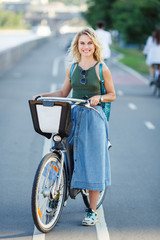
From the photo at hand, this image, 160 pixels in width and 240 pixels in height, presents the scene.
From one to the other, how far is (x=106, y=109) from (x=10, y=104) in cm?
848

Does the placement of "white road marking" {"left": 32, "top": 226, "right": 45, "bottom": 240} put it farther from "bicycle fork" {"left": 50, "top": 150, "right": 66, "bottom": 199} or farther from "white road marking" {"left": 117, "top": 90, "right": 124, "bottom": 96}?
"white road marking" {"left": 117, "top": 90, "right": 124, "bottom": 96}

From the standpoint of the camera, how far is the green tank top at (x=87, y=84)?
4891mm

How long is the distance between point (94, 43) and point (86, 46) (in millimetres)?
76

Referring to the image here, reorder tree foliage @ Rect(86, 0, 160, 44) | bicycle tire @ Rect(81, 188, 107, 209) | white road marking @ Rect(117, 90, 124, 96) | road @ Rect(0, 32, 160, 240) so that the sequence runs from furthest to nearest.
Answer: tree foliage @ Rect(86, 0, 160, 44) < white road marking @ Rect(117, 90, 124, 96) < bicycle tire @ Rect(81, 188, 107, 209) < road @ Rect(0, 32, 160, 240)

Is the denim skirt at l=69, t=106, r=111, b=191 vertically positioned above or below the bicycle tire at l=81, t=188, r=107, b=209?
above

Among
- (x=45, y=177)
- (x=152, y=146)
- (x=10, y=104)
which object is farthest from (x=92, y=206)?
(x=10, y=104)

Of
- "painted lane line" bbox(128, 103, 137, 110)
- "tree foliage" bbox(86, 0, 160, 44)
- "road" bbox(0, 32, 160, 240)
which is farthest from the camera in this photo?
"tree foliage" bbox(86, 0, 160, 44)

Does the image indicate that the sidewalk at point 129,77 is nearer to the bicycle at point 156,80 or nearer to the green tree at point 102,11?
the bicycle at point 156,80

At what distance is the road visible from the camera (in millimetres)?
5023

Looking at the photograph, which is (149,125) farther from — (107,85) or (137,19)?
(137,19)

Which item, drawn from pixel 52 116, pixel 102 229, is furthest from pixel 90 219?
pixel 52 116

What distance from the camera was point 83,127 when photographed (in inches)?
191

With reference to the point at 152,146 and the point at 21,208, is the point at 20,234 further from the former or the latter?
the point at 152,146

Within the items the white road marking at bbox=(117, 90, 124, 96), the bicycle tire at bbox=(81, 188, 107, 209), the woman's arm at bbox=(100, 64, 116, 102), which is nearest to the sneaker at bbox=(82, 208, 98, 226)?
the bicycle tire at bbox=(81, 188, 107, 209)
